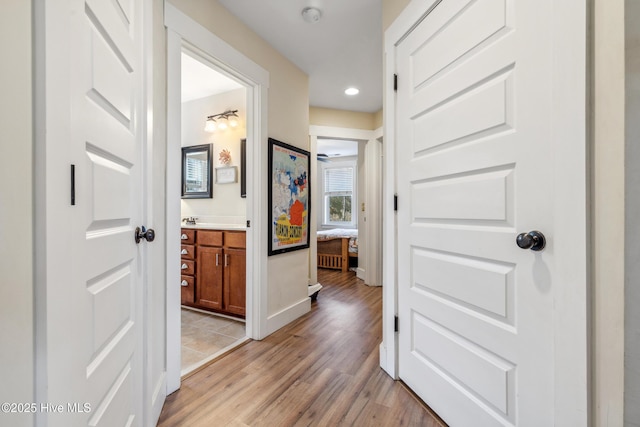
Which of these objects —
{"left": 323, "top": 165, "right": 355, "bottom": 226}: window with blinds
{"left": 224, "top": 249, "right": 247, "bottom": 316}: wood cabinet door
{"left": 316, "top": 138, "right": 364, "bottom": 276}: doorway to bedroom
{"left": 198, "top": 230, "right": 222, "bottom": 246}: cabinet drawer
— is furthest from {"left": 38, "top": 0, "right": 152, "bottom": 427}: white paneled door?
{"left": 323, "top": 165, "right": 355, "bottom": 226}: window with blinds

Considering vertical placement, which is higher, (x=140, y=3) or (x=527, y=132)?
(x=140, y=3)

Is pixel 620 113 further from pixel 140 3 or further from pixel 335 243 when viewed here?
pixel 335 243

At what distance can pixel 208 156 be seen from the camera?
11.1ft

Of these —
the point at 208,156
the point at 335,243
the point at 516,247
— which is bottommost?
the point at 335,243

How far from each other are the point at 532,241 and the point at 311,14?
201cm

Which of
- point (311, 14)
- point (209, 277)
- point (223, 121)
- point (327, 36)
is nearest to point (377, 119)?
point (327, 36)

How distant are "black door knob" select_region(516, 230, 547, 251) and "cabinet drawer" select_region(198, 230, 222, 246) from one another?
2395 mm

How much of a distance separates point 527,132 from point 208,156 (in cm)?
319

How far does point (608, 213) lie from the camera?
0.75 metres

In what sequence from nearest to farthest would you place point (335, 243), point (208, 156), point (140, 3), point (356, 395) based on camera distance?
point (140, 3) → point (356, 395) → point (208, 156) → point (335, 243)

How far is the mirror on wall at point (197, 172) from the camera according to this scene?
3408 mm

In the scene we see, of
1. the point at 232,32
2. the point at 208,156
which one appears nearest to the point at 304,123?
the point at 232,32

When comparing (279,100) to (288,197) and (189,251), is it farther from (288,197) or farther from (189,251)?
(189,251)
